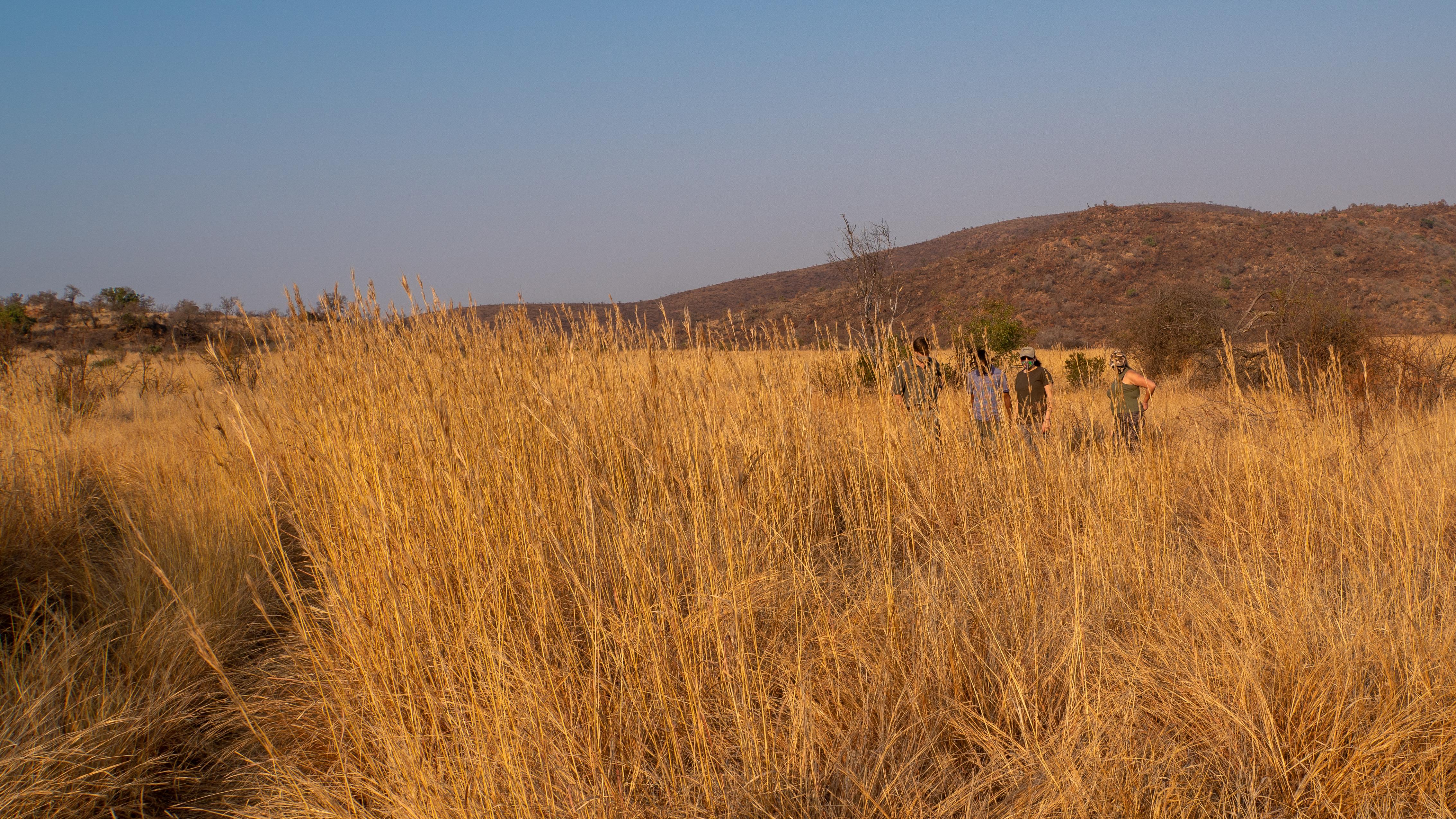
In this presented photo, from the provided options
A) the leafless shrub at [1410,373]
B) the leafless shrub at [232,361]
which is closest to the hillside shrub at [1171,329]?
the leafless shrub at [1410,373]

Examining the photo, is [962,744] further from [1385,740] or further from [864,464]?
[864,464]

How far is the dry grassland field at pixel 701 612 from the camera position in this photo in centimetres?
163

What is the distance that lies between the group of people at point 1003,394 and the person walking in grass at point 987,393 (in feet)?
0.03

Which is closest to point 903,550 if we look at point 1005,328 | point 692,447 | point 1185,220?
point 692,447

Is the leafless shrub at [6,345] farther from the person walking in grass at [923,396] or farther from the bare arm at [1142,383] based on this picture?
the bare arm at [1142,383]

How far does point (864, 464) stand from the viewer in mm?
3562

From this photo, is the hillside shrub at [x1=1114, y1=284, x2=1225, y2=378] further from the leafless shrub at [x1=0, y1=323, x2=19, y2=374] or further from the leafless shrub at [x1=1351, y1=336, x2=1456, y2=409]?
the leafless shrub at [x1=0, y1=323, x2=19, y2=374]

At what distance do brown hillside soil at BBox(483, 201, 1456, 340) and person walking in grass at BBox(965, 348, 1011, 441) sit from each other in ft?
68.4

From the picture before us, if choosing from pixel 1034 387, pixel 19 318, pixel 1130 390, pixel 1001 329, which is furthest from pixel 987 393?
pixel 19 318

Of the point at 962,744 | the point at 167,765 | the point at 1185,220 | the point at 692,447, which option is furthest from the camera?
the point at 1185,220

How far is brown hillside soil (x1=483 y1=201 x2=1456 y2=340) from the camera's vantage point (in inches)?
1166

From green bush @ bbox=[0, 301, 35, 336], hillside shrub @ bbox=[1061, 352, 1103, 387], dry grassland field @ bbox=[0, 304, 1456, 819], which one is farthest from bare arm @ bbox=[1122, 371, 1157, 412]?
green bush @ bbox=[0, 301, 35, 336]

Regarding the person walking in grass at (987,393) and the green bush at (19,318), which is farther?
the green bush at (19,318)

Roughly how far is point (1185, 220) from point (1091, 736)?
5119 centimetres
